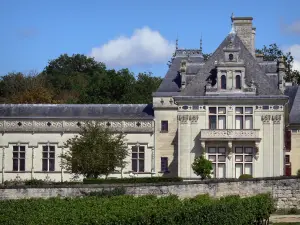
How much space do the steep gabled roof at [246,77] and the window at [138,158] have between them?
5240 millimetres

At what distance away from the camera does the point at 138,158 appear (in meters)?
56.9

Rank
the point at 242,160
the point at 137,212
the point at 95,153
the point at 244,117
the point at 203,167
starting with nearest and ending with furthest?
1. the point at 137,212
2. the point at 95,153
3. the point at 203,167
4. the point at 242,160
5. the point at 244,117

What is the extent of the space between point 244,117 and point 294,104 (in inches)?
249

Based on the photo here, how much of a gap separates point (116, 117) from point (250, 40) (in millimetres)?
9694

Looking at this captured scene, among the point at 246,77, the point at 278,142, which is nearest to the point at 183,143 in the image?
the point at 246,77

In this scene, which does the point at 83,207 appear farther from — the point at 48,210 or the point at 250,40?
the point at 250,40

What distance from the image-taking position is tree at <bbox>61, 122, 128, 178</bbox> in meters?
50.2

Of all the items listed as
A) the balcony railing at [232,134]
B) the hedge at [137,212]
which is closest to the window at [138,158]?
the balcony railing at [232,134]

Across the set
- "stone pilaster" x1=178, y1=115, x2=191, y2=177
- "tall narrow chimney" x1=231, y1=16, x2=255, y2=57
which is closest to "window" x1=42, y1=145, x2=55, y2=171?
"stone pilaster" x1=178, y1=115, x2=191, y2=177

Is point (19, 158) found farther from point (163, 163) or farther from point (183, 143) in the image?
point (183, 143)

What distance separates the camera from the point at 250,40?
189 ft

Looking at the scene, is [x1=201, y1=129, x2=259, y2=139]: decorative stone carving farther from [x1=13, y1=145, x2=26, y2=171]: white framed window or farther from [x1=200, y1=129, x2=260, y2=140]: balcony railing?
[x1=13, y1=145, x2=26, y2=171]: white framed window

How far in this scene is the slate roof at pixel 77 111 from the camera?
58.2 metres

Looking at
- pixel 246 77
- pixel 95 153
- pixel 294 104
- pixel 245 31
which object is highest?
pixel 245 31
